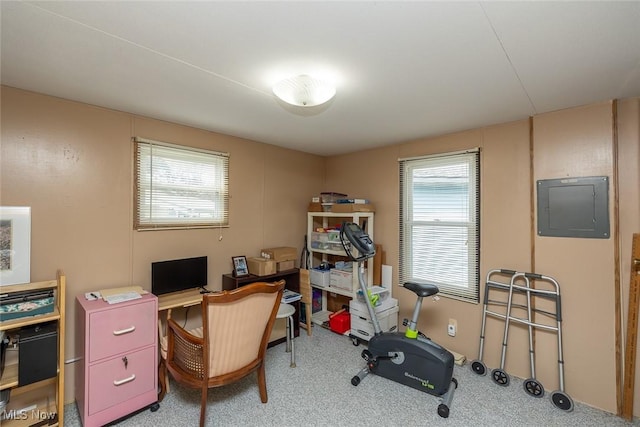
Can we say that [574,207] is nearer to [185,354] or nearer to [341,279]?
[341,279]

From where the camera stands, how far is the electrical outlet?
9.82ft

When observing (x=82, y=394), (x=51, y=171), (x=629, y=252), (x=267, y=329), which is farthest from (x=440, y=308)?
(x=51, y=171)

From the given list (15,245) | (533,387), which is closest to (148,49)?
(15,245)

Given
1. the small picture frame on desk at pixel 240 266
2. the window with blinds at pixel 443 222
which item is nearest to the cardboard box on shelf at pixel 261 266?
the small picture frame on desk at pixel 240 266

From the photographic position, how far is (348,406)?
2195 millimetres

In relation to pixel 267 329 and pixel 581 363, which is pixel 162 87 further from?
pixel 581 363

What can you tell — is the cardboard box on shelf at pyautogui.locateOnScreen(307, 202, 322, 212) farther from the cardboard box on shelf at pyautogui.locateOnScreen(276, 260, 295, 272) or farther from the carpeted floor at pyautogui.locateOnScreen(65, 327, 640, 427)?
the carpeted floor at pyautogui.locateOnScreen(65, 327, 640, 427)

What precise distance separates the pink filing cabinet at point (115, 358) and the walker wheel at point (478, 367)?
2723 mm

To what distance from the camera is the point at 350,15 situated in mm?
1257

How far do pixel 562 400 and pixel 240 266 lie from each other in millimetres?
3026

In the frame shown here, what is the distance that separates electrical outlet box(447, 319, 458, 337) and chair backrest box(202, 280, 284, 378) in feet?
6.49

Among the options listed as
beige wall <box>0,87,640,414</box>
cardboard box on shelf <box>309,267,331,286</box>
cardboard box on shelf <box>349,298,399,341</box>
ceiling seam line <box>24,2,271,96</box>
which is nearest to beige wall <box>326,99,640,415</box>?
beige wall <box>0,87,640,414</box>

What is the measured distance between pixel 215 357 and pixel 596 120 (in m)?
3.29

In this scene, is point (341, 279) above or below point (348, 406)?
above
